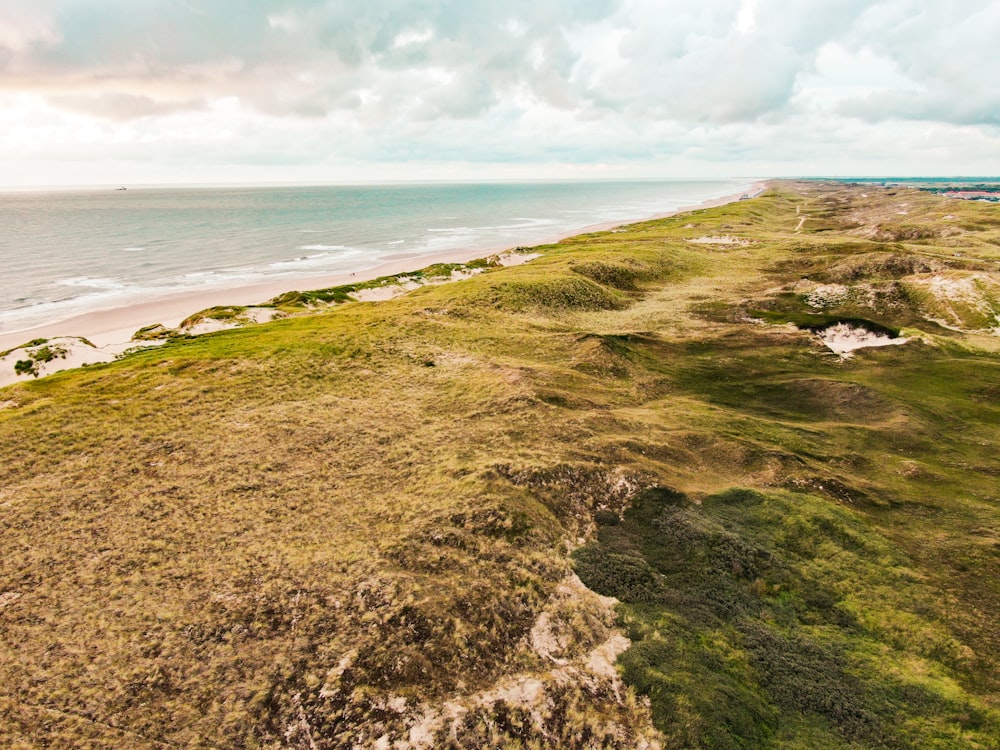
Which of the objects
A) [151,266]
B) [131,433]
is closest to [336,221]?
[151,266]

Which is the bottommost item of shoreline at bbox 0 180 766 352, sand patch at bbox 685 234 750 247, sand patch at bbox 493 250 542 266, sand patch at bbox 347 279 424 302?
shoreline at bbox 0 180 766 352

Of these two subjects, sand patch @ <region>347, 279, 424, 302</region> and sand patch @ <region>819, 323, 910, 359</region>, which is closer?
sand patch @ <region>819, 323, 910, 359</region>

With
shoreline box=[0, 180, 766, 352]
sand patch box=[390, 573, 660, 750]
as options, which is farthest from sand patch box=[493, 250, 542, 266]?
sand patch box=[390, 573, 660, 750]

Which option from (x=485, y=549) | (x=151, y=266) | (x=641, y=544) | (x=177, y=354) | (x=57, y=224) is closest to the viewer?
(x=485, y=549)

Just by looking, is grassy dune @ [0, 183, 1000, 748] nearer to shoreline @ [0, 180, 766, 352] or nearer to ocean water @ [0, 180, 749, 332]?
shoreline @ [0, 180, 766, 352]

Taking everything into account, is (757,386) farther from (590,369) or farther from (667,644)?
(667,644)

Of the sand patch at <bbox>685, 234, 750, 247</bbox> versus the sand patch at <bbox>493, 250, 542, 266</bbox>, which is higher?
the sand patch at <bbox>685, 234, 750, 247</bbox>
